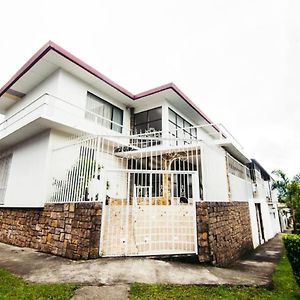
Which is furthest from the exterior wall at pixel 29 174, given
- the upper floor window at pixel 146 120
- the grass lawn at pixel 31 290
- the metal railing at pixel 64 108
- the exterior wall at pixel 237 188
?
the exterior wall at pixel 237 188

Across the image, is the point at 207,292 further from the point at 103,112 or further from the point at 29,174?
the point at 103,112

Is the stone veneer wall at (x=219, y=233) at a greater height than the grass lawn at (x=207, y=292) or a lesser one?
greater

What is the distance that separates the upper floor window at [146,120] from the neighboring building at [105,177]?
0.21 feet

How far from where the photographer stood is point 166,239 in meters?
5.64

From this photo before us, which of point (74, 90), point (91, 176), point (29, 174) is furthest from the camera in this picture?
point (74, 90)

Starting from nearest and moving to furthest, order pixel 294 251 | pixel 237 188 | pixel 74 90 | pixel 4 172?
pixel 294 251
pixel 237 188
pixel 74 90
pixel 4 172

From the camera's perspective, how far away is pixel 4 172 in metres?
11.1

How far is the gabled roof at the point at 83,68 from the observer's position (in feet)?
28.3

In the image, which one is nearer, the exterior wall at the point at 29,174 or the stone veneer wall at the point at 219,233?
the stone veneer wall at the point at 219,233

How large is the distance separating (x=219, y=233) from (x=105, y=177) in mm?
3700

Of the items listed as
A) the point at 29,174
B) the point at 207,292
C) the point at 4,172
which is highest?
the point at 4,172

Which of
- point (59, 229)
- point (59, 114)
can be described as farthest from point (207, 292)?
point (59, 114)

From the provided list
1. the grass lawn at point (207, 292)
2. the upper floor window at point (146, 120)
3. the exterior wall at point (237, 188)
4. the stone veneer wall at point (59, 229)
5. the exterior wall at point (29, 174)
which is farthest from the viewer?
the upper floor window at point (146, 120)

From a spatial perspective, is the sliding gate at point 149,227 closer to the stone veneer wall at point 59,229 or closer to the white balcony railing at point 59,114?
the stone veneer wall at point 59,229
